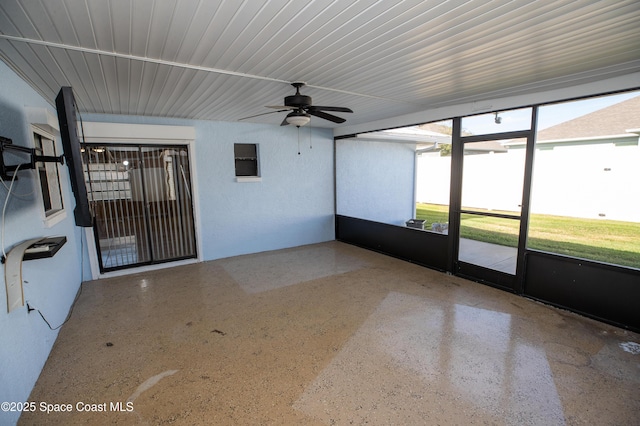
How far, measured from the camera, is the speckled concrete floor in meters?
1.95

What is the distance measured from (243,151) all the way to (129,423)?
4.55 meters

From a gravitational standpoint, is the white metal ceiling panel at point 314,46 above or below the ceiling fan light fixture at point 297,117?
above

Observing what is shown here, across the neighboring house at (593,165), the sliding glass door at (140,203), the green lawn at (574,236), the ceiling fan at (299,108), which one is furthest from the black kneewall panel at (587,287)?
the sliding glass door at (140,203)

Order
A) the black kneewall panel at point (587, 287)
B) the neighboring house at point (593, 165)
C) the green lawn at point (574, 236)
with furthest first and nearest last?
the neighboring house at point (593, 165) → the green lawn at point (574, 236) → the black kneewall panel at point (587, 287)

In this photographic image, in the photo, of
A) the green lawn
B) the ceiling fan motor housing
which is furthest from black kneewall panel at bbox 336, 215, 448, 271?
the ceiling fan motor housing

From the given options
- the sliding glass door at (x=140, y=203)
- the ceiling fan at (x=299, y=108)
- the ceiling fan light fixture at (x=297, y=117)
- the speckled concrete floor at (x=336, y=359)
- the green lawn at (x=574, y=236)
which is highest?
the ceiling fan at (x=299, y=108)

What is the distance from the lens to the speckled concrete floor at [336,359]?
1.95m

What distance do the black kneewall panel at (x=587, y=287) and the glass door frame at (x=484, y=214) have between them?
0.14 m

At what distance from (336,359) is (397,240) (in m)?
3.27

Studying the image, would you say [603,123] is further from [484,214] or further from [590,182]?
[484,214]

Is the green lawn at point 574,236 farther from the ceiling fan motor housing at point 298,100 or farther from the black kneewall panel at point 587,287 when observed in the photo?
the ceiling fan motor housing at point 298,100

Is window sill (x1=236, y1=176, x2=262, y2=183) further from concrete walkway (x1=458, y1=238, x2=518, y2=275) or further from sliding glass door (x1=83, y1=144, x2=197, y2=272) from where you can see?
concrete walkway (x1=458, y1=238, x2=518, y2=275)

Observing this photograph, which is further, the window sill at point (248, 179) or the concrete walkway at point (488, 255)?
the window sill at point (248, 179)

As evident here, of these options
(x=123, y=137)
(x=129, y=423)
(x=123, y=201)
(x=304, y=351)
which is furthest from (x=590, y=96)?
(x=123, y=201)
